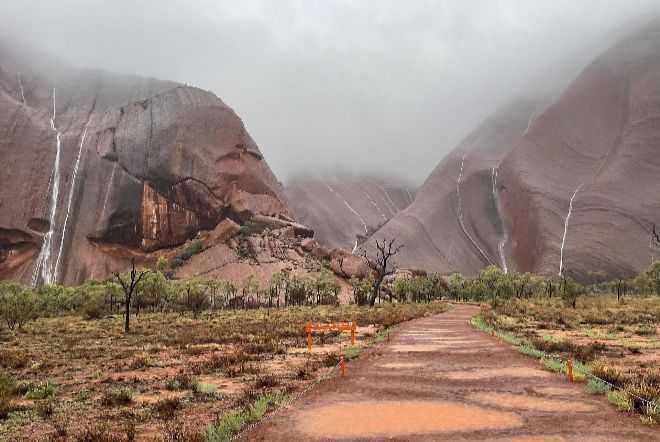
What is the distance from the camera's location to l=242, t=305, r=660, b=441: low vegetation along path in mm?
8773

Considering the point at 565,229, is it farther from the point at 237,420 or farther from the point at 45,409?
the point at 45,409

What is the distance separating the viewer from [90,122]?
481 feet

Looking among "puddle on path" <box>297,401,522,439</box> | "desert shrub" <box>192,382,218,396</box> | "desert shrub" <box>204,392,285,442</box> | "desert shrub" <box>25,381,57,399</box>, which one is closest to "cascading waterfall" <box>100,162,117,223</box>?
"desert shrub" <box>25,381,57,399</box>

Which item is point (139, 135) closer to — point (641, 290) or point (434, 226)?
point (434, 226)

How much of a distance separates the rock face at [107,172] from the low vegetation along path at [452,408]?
122m

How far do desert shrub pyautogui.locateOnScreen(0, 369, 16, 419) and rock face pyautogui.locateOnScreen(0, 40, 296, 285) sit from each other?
115402mm

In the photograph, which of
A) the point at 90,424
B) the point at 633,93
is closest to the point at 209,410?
the point at 90,424

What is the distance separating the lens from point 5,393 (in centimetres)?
1461

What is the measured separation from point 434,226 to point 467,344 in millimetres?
175627

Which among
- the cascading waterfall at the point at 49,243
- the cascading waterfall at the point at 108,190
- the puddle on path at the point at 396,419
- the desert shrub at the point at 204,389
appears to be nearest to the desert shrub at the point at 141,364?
the desert shrub at the point at 204,389

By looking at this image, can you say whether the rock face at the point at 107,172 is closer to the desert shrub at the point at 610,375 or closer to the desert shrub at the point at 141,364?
the desert shrub at the point at 141,364

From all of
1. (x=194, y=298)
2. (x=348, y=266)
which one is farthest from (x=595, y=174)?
(x=194, y=298)

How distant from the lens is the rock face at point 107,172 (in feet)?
402

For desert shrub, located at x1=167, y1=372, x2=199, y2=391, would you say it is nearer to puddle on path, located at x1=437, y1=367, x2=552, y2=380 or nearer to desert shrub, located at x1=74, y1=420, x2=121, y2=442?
desert shrub, located at x1=74, y1=420, x2=121, y2=442
